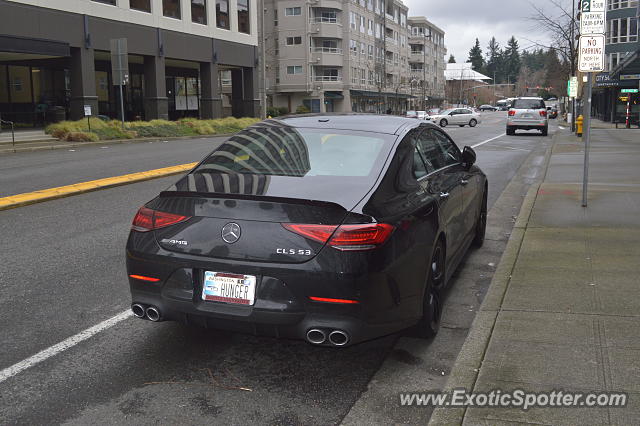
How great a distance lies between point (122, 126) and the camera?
1120 inches

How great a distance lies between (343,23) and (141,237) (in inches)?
2928

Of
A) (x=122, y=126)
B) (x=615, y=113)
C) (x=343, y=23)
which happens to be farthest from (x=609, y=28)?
(x=122, y=126)

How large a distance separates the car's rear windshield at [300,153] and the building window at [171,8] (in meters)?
36.6

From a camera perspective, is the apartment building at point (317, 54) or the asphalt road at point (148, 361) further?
the apartment building at point (317, 54)

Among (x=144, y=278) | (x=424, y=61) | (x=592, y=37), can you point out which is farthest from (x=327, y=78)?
(x=144, y=278)

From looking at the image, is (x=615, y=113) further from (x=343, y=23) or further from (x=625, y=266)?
(x=625, y=266)

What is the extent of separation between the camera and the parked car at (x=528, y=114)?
31.5m

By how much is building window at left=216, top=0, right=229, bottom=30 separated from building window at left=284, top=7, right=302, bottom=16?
28.9 meters

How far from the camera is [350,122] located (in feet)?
17.1

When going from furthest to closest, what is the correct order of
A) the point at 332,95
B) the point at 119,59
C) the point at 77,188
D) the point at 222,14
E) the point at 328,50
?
1. the point at 332,95
2. the point at 328,50
3. the point at 222,14
4. the point at 119,59
5. the point at 77,188

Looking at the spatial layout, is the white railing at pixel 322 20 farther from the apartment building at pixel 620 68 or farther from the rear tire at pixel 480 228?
the rear tire at pixel 480 228

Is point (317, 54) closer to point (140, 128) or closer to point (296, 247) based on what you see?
point (140, 128)

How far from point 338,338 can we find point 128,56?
128 feet

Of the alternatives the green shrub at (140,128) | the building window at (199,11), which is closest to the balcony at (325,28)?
the building window at (199,11)
